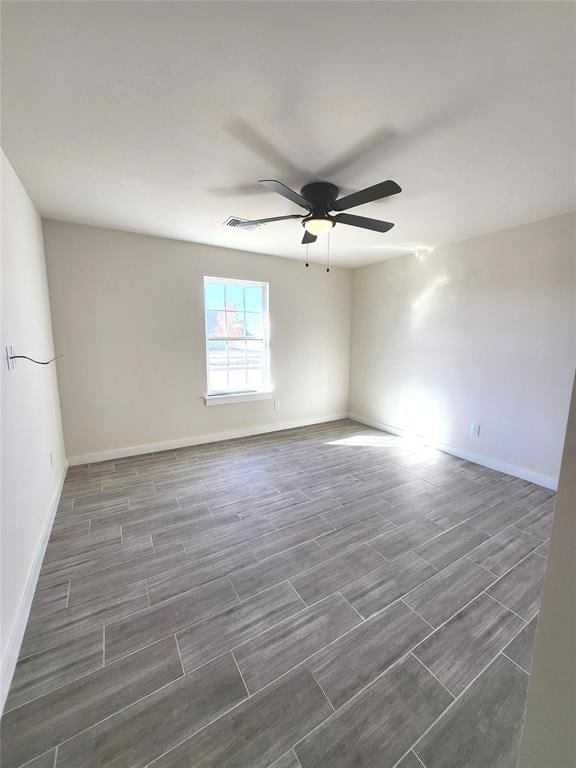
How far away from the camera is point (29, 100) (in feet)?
4.67

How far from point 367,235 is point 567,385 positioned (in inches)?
93.3

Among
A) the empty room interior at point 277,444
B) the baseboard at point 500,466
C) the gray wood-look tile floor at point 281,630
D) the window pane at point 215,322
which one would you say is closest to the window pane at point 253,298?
the empty room interior at point 277,444

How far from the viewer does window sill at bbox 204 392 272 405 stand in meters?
4.05

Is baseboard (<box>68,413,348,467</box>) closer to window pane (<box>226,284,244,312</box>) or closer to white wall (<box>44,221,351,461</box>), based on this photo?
white wall (<box>44,221,351,461</box>)

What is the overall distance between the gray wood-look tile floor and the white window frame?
152 cm

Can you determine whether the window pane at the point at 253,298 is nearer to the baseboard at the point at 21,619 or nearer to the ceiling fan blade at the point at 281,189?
the ceiling fan blade at the point at 281,189

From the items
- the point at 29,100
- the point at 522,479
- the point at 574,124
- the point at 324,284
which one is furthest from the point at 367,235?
the point at 522,479

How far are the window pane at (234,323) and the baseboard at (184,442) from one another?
1.37 m

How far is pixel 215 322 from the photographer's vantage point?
405cm

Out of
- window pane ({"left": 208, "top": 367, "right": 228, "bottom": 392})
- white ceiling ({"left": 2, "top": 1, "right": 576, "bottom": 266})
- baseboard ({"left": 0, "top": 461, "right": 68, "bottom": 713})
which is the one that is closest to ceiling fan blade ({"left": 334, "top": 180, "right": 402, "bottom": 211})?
white ceiling ({"left": 2, "top": 1, "right": 576, "bottom": 266})

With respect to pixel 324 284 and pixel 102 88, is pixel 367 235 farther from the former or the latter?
pixel 102 88

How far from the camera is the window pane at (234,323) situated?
13.6 feet

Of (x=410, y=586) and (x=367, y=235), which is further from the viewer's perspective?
Result: (x=367, y=235)

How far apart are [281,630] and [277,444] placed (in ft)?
8.52
